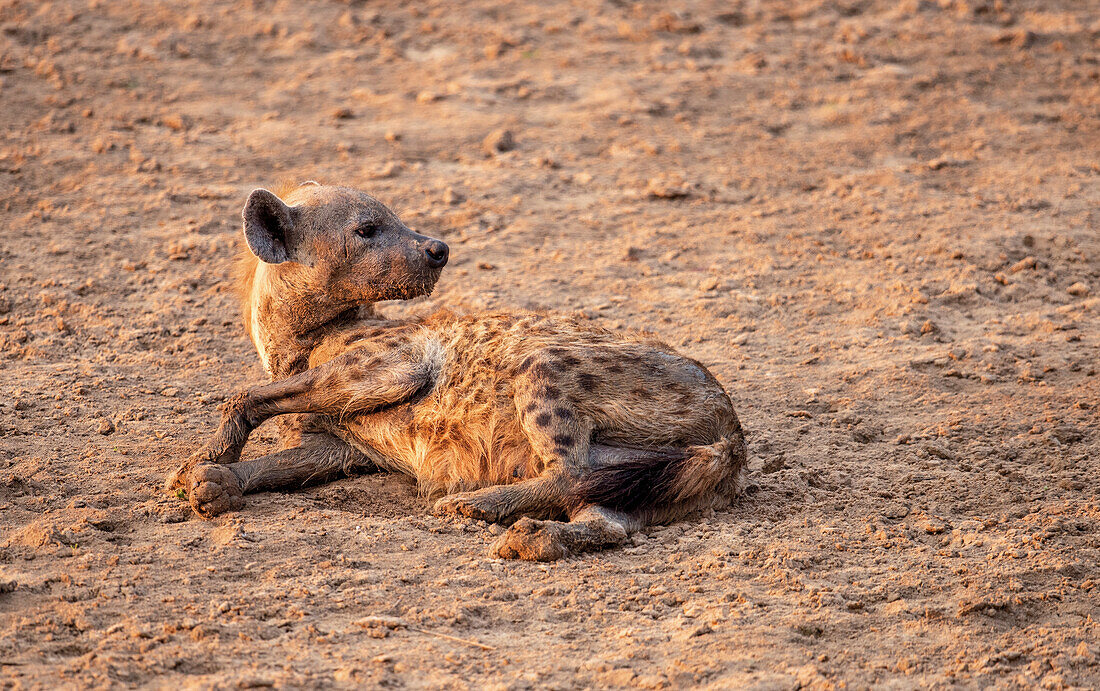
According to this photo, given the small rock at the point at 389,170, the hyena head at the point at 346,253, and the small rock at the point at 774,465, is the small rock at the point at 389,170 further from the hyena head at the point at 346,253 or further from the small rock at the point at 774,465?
the small rock at the point at 774,465

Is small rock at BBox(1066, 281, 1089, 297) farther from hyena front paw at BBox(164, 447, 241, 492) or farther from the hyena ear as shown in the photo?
hyena front paw at BBox(164, 447, 241, 492)

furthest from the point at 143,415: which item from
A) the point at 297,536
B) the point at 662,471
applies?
the point at 662,471

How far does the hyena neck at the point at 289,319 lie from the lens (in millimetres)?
4539

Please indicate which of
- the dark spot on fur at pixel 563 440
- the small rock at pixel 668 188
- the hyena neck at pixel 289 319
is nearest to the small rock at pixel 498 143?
the small rock at pixel 668 188

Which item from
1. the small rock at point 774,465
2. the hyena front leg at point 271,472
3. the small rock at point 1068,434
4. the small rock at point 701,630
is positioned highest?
the hyena front leg at point 271,472

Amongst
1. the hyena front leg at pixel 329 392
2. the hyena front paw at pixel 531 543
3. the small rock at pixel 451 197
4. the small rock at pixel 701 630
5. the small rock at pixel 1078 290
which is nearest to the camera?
the small rock at pixel 701 630

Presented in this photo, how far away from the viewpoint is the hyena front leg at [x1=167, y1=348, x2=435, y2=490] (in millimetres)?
4277

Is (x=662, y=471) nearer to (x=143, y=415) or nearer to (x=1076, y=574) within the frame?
(x=1076, y=574)

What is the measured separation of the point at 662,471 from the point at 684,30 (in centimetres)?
608

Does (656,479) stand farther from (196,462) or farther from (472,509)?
(196,462)

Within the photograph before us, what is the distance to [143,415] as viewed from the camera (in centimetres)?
482

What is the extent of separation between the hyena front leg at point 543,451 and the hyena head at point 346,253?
647mm

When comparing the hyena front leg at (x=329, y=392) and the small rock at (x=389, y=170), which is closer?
the hyena front leg at (x=329, y=392)

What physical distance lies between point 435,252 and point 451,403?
596 millimetres
